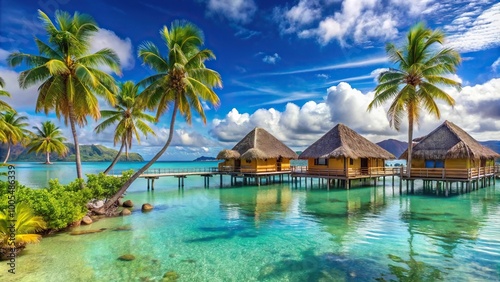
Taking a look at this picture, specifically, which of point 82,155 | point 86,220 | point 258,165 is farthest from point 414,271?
point 82,155

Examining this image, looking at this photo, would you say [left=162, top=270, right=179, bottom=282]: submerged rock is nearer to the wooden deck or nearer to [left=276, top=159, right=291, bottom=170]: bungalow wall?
the wooden deck

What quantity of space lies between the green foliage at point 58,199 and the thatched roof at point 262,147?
1521 centimetres

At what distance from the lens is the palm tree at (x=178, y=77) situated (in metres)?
14.4

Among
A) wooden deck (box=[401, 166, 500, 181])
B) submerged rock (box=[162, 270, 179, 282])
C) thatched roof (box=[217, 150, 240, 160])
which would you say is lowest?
submerged rock (box=[162, 270, 179, 282])

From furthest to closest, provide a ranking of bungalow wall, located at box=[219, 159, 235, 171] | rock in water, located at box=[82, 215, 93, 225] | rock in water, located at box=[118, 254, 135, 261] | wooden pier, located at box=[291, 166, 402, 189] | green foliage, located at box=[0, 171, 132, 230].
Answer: bungalow wall, located at box=[219, 159, 235, 171], wooden pier, located at box=[291, 166, 402, 189], rock in water, located at box=[82, 215, 93, 225], green foliage, located at box=[0, 171, 132, 230], rock in water, located at box=[118, 254, 135, 261]

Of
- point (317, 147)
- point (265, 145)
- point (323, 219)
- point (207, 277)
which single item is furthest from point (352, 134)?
point (207, 277)

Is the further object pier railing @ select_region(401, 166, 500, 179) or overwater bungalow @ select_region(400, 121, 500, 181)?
overwater bungalow @ select_region(400, 121, 500, 181)

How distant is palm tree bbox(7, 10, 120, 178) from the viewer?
12789 millimetres

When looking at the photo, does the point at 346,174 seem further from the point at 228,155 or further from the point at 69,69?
the point at 69,69

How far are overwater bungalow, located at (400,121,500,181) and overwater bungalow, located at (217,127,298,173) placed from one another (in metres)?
11.8

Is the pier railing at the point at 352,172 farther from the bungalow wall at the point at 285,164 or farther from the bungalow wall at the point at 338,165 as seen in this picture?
the bungalow wall at the point at 285,164

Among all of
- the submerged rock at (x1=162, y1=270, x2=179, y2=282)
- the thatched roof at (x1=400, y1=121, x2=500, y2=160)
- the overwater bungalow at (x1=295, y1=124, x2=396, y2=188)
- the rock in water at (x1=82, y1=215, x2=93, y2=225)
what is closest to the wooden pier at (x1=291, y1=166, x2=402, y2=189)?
the overwater bungalow at (x1=295, y1=124, x2=396, y2=188)

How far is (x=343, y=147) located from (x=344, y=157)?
1.00 m

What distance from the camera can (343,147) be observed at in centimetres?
2414
